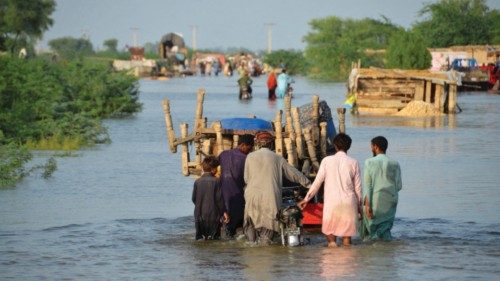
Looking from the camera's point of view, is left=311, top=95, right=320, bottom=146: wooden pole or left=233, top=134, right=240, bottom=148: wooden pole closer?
left=233, top=134, right=240, bottom=148: wooden pole

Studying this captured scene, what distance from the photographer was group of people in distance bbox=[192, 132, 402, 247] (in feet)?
43.1

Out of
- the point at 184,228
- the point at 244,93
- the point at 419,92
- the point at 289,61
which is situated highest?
the point at 184,228

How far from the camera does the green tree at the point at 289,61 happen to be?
4075 inches

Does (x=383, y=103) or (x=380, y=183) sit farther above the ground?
(x=380, y=183)

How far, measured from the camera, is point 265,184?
13320 millimetres

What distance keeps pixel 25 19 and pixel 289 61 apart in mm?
31325

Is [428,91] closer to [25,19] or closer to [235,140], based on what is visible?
[235,140]

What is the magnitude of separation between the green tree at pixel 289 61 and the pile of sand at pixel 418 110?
63296 millimetres

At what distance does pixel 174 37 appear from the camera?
389ft

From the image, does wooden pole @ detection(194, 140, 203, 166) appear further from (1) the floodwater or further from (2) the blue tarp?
(1) the floodwater

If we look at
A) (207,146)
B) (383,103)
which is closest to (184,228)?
(207,146)

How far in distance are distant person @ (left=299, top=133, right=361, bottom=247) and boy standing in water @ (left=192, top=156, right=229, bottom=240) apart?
1.01m

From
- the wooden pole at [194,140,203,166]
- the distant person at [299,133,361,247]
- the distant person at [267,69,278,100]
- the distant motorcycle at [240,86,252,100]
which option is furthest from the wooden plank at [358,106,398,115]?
the distant person at [299,133,361,247]

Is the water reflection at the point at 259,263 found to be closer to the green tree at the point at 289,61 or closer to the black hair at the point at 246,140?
the black hair at the point at 246,140
